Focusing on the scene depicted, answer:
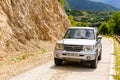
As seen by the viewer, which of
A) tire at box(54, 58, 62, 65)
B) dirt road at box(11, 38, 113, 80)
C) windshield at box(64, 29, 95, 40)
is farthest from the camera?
windshield at box(64, 29, 95, 40)

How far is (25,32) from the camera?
25297 mm

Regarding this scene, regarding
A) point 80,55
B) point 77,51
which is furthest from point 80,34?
point 80,55

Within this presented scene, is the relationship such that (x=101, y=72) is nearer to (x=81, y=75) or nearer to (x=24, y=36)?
(x=81, y=75)

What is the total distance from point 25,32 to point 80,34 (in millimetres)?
8140

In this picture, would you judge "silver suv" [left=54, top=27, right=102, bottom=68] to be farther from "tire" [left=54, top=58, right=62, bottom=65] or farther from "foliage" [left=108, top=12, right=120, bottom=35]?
"foliage" [left=108, top=12, right=120, bottom=35]

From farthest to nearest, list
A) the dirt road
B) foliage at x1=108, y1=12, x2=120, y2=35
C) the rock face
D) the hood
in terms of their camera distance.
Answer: foliage at x1=108, y1=12, x2=120, y2=35 < the rock face < the hood < the dirt road

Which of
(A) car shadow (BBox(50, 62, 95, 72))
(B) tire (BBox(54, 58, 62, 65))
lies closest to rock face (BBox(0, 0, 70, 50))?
(B) tire (BBox(54, 58, 62, 65))

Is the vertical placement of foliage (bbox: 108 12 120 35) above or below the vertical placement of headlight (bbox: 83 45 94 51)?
above

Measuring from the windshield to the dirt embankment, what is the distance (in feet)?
7.41

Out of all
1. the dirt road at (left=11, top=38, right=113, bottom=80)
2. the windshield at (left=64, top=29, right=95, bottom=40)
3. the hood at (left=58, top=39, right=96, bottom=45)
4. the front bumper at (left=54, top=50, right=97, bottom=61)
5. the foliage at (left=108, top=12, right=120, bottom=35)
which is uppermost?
the foliage at (left=108, top=12, right=120, bottom=35)

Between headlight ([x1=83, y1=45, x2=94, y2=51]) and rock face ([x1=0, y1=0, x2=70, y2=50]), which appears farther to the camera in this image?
rock face ([x1=0, y1=0, x2=70, y2=50])

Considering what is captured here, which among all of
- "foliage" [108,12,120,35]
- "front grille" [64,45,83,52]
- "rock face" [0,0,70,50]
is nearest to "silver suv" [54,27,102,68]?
"front grille" [64,45,83,52]

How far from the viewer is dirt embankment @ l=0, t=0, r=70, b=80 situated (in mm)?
18575

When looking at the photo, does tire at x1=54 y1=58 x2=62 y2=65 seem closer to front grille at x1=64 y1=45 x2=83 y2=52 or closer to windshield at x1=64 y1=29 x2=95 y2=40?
front grille at x1=64 y1=45 x2=83 y2=52
